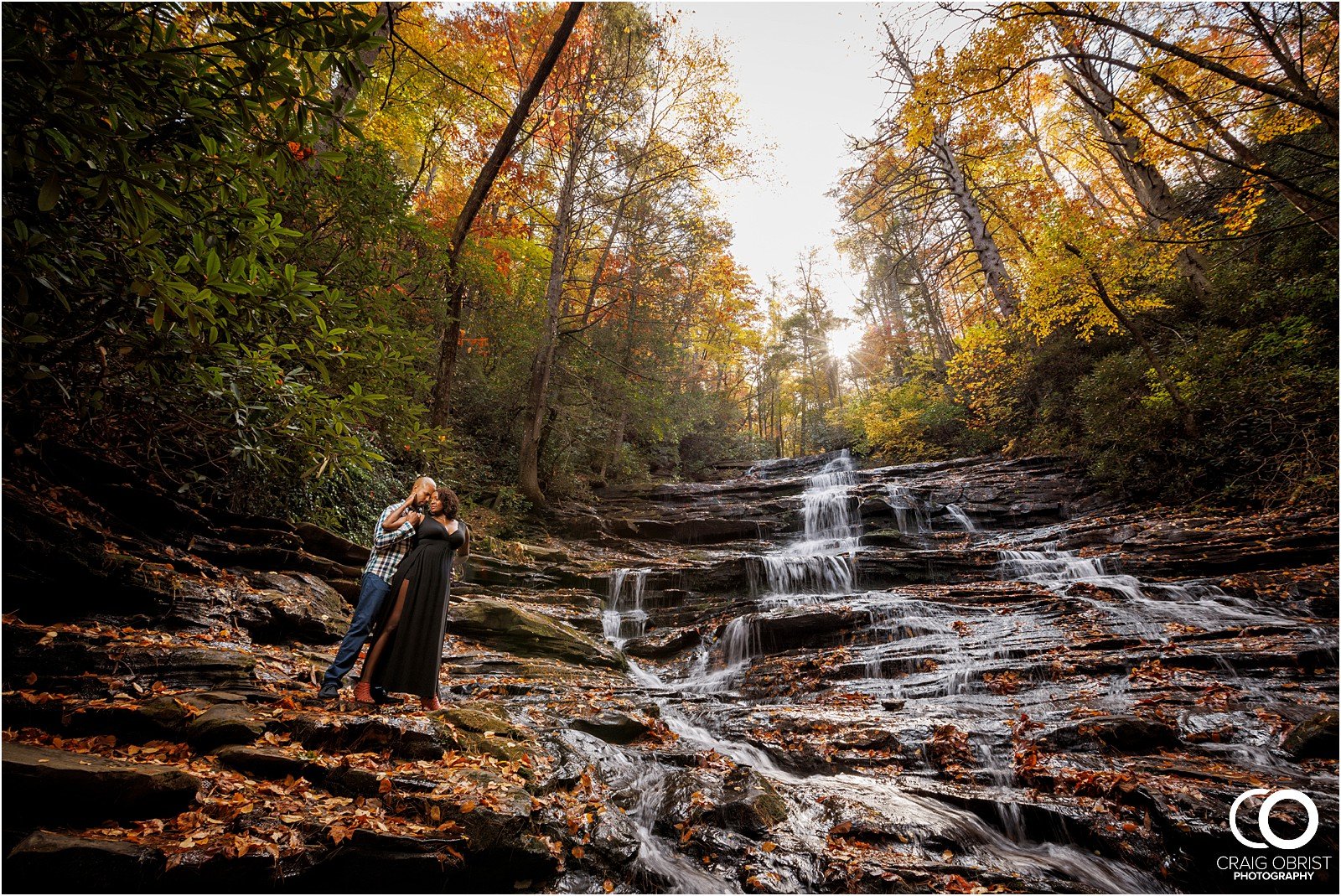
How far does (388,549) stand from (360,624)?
57cm

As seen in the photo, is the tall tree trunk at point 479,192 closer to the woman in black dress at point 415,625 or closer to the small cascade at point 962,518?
the woman in black dress at point 415,625

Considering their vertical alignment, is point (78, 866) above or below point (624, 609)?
below

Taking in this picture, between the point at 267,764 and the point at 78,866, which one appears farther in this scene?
the point at 267,764

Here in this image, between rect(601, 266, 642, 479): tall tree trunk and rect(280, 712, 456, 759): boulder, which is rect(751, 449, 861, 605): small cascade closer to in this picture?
rect(280, 712, 456, 759): boulder

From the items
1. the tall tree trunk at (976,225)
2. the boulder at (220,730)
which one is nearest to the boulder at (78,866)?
the boulder at (220,730)

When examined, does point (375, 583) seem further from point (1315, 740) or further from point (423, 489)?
point (1315, 740)

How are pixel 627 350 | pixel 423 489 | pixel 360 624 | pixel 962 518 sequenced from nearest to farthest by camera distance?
pixel 360 624 → pixel 423 489 → pixel 962 518 → pixel 627 350

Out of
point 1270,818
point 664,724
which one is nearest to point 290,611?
point 664,724

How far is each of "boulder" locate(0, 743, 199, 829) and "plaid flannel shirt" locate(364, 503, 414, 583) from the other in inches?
67.2

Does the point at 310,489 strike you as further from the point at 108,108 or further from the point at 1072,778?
the point at 1072,778

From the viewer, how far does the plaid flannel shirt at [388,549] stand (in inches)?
159

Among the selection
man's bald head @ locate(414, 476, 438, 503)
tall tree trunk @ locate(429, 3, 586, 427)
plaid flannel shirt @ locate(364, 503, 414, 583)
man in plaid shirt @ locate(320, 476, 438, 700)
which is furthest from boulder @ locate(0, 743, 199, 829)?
tall tree trunk @ locate(429, 3, 586, 427)

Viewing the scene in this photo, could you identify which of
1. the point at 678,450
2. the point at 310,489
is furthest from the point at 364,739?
the point at 678,450

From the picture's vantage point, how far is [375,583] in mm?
3980
